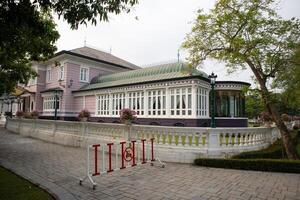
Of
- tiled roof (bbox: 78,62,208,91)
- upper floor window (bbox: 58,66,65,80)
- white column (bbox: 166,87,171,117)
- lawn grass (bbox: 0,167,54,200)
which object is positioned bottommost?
lawn grass (bbox: 0,167,54,200)

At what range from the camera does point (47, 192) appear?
5309mm

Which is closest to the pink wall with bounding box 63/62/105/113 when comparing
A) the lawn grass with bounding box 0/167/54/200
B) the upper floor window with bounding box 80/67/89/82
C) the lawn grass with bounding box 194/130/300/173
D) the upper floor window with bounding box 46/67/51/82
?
the upper floor window with bounding box 80/67/89/82

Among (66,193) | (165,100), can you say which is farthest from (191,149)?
(165,100)

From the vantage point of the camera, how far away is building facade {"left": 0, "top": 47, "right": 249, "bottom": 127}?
59.1ft

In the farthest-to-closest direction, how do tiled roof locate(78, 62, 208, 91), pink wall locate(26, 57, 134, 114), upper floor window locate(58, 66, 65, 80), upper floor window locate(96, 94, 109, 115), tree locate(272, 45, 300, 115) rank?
upper floor window locate(58, 66, 65, 80)
pink wall locate(26, 57, 134, 114)
upper floor window locate(96, 94, 109, 115)
tiled roof locate(78, 62, 208, 91)
tree locate(272, 45, 300, 115)

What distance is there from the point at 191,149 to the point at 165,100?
10404 millimetres

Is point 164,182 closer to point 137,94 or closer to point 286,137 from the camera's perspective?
point 286,137

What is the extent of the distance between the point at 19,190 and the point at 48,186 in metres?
0.69

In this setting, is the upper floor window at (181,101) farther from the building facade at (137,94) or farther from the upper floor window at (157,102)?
the upper floor window at (157,102)

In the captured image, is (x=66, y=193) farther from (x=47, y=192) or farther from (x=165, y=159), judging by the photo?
(x=165, y=159)

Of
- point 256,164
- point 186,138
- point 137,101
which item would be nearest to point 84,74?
point 137,101

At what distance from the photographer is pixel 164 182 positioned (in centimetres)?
625

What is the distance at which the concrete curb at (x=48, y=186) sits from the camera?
5062 millimetres

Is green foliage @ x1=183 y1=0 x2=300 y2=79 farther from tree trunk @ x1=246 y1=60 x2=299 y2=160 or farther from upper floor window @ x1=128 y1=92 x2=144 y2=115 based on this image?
upper floor window @ x1=128 y1=92 x2=144 y2=115
